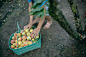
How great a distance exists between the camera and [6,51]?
Answer: 2393 millimetres

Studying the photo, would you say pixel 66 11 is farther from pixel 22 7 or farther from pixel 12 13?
pixel 12 13

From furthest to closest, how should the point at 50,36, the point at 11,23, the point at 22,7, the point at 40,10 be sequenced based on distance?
1. the point at 22,7
2. the point at 11,23
3. the point at 50,36
4. the point at 40,10

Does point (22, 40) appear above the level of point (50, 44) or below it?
above

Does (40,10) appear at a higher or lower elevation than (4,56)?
higher

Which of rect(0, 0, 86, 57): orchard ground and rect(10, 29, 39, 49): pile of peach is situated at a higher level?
rect(10, 29, 39, 49): pile of peach

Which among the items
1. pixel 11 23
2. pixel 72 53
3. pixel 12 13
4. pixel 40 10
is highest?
pixel 40 10

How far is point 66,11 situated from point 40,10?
3.04 m

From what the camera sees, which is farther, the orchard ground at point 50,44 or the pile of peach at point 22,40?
the orchard ground at point 50,44

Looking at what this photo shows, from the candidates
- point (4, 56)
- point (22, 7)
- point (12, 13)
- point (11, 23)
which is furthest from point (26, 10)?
point (4, 56)

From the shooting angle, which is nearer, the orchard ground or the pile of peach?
the pile of peach

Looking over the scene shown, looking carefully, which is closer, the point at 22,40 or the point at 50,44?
the point at 22,40

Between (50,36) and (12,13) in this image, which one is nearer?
(50,36)

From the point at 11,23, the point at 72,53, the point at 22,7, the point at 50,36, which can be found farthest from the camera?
the point at 22,7

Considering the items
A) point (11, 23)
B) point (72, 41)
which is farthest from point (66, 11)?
point (11, 23)
